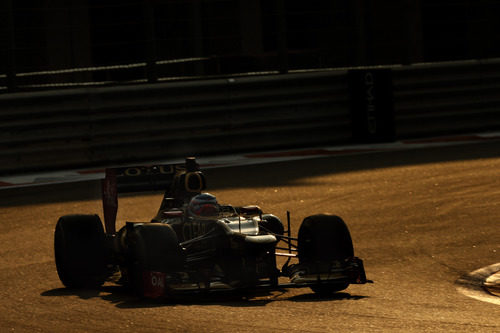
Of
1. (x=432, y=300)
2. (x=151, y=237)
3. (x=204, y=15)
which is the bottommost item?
(x=432, y=300)

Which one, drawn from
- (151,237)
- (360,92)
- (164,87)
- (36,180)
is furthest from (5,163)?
(151,237)

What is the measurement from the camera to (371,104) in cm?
1892

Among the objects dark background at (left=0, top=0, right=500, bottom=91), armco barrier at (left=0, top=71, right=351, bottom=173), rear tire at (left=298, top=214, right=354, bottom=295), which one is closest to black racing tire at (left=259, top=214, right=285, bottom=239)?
rear tire at (left=298, top=214, right=354, bottom=295)

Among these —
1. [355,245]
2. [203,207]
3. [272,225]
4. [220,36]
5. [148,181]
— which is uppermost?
[220,36]

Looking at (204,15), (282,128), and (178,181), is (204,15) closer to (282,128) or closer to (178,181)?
(282,128)

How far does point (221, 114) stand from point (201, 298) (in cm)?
908

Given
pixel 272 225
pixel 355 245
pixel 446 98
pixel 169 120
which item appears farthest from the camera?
pixel 446 98

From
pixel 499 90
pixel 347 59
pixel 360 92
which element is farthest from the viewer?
pixel 347 59

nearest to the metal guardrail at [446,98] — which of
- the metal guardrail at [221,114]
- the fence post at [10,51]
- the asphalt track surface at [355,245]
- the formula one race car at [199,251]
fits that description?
the metal guardrail at [221,114]

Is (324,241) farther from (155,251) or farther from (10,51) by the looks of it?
(10,51)

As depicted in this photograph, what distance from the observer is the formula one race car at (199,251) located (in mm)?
9031

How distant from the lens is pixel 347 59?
28.3 m

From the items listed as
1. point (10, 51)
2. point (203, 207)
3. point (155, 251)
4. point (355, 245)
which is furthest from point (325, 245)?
point (10, 51)

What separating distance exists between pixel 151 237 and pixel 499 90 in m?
12.4
